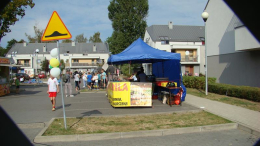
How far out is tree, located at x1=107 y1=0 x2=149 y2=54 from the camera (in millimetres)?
46719

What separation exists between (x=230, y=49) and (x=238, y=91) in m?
8.08

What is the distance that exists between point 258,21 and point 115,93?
7622 mm

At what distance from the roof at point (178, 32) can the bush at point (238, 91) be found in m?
36.6

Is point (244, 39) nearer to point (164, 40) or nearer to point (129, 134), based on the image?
point (129, 134)

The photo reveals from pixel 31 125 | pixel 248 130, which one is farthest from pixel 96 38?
pixel 248 130

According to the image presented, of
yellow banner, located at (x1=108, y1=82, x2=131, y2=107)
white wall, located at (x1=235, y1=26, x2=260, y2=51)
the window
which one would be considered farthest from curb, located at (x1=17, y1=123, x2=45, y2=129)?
the window

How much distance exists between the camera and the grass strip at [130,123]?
6852 mm

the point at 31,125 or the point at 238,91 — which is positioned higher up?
the point at 238,91

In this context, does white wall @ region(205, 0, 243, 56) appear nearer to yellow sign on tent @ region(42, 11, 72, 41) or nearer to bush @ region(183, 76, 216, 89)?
bush @ region(183, 76, 216, 89)

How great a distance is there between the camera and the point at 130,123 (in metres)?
7.69

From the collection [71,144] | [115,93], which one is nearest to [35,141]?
[71,144]

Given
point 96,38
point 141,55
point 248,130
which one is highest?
point 96,38

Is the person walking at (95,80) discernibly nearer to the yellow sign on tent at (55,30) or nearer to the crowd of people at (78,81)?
the crowd of people at (78,81)

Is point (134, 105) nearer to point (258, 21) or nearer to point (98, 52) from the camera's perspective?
point (258, 21)
